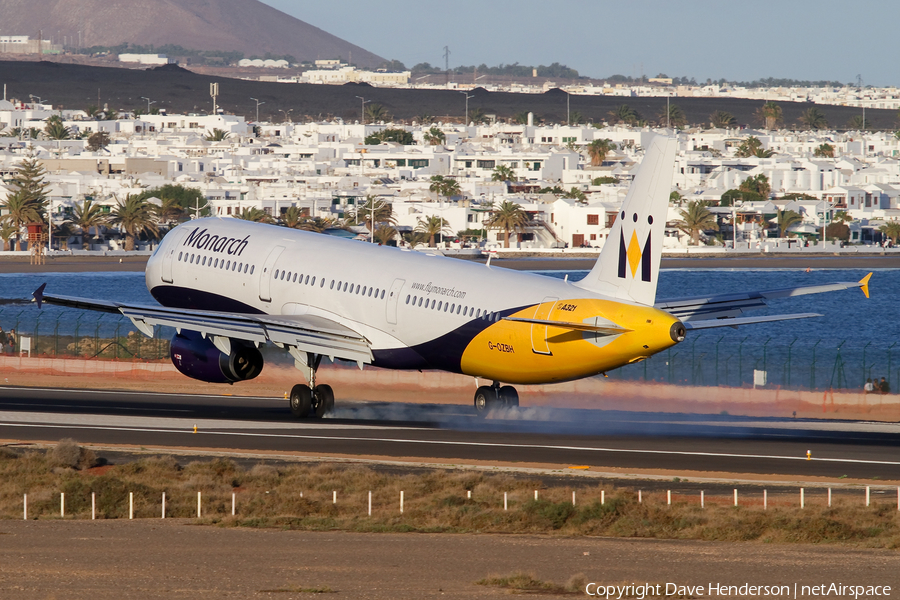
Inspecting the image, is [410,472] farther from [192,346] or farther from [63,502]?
[192,346]

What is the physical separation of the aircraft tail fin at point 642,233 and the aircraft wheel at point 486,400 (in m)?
7.94

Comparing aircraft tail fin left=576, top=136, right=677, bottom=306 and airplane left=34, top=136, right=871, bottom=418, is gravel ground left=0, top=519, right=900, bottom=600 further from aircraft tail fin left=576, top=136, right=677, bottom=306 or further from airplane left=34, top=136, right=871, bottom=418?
aircraft tail fin left=576, top=136, right=677, bottom=306

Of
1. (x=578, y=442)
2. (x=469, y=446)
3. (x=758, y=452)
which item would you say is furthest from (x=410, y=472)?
(x=758, y=452)

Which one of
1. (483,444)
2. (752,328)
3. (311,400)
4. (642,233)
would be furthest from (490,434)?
(752,328)

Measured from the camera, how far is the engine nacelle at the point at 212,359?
45.7 m

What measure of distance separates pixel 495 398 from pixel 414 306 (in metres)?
4.64

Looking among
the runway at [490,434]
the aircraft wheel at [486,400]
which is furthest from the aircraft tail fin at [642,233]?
the aircraft wheel at [486,400]

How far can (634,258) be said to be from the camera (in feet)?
126

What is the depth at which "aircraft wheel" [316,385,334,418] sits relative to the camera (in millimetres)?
46719

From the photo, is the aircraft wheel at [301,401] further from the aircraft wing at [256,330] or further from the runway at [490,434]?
the aircraft wing at [256,330]

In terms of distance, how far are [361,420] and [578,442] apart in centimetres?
919

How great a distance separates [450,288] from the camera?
42406 mm

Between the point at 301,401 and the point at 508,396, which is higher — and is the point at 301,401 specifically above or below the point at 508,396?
below

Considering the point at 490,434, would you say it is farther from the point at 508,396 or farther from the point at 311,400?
the point at 311,400
